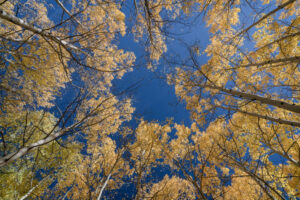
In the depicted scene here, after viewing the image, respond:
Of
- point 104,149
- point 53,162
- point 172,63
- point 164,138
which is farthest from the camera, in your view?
point 53,162

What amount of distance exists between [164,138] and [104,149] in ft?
9.84

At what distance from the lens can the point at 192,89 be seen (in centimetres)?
426

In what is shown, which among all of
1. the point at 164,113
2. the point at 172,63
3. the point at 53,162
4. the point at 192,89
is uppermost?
the point at 164,113

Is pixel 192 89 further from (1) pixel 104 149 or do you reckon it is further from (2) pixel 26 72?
(2) pixel 26 72

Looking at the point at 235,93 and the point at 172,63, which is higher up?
the point at 172,63

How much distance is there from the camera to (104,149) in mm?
5754

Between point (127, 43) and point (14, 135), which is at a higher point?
point (127, 43)

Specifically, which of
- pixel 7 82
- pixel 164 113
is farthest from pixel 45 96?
pixel 164 113

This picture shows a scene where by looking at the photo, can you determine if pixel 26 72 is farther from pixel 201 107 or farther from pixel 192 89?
pixel 201 107

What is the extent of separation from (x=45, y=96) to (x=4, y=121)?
2.33 metres

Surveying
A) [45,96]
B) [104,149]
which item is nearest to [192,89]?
[104,149]

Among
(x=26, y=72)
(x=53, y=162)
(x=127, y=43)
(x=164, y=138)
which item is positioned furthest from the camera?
(x=127, y=43)

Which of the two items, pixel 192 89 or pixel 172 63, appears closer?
pixel 172 63

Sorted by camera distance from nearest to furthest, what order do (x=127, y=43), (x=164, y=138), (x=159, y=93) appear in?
(x=164, y=138) < (x=127, y=43) < (x=159, y=93)
